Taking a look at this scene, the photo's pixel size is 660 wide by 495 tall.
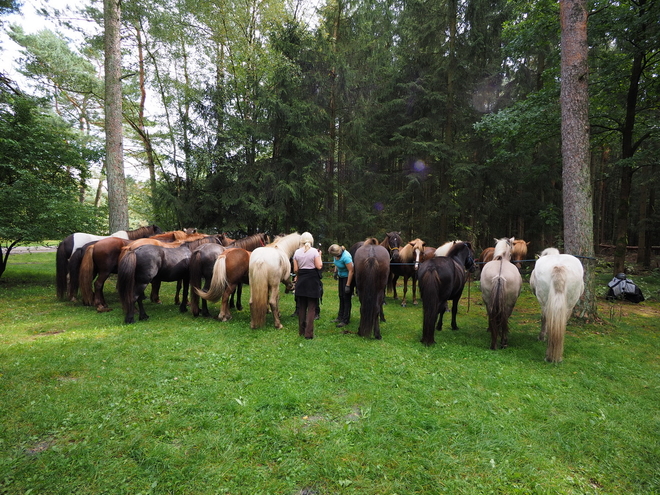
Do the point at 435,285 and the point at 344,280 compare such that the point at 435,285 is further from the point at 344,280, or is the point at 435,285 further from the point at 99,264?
the point at 99,264

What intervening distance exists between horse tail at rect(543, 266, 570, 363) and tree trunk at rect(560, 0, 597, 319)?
2.70 metres

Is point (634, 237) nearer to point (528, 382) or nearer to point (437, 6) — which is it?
point (437, 6)

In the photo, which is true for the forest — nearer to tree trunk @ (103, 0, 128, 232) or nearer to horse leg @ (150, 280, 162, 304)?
tree trunk @ (103, 0, 128, 232)

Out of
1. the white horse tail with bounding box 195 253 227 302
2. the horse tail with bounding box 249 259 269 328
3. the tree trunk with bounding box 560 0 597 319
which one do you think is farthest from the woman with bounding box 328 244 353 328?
the tree trunk with bounding box 560 0 597 319

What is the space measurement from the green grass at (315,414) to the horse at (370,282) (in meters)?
0.37

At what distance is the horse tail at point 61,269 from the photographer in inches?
322

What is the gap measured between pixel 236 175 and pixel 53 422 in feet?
39.8

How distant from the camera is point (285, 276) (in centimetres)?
682

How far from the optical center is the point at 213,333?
593 cm

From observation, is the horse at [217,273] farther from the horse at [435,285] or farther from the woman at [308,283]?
the horse at [435,285]

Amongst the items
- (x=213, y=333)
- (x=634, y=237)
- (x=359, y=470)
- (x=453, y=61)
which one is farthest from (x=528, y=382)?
(x=634, y=237)

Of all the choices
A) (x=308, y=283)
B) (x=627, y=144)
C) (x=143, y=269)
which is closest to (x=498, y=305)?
(x=308, y=283)

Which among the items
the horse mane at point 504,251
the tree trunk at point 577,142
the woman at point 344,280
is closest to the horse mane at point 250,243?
the woman at point 344,280

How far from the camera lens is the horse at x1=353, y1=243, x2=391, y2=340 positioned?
565 centimetres
